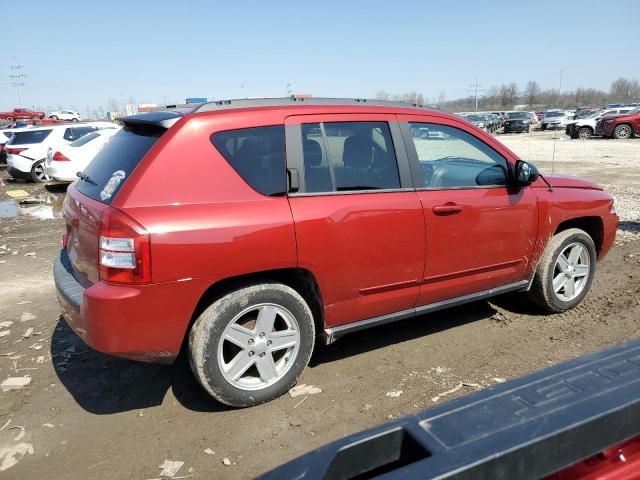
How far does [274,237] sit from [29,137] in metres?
16.0

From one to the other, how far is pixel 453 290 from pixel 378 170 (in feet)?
3.71

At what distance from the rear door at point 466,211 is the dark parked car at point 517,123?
3985cm

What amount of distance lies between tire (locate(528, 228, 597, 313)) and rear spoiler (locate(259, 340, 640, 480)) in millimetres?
2924

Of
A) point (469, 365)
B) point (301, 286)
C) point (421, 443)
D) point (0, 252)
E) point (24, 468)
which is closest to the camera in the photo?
point (421, 443)

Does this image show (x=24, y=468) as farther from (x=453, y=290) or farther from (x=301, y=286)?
(x=453, y=290)

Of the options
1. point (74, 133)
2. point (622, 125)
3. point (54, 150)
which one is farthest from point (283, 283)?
point (622, 125)

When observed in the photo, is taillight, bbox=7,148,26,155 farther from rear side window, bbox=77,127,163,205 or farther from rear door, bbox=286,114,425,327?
rear door, bbox=286,114,425,327

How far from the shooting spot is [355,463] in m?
1.47

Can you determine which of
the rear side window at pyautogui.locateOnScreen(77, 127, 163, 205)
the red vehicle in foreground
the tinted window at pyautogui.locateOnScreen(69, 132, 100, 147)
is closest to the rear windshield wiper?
the rear side window at pyautogui.locateOnScreen(77, 127, 163, 205)

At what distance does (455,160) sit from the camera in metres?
4.23

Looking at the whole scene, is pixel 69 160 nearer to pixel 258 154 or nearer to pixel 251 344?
pixel 258 154

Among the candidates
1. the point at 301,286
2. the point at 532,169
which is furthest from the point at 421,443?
the point at 532,169

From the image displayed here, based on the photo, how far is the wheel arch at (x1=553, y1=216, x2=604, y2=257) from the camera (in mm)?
Result: 4664

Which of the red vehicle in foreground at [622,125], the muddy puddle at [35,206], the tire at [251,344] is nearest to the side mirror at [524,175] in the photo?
the tire at [251,344]
